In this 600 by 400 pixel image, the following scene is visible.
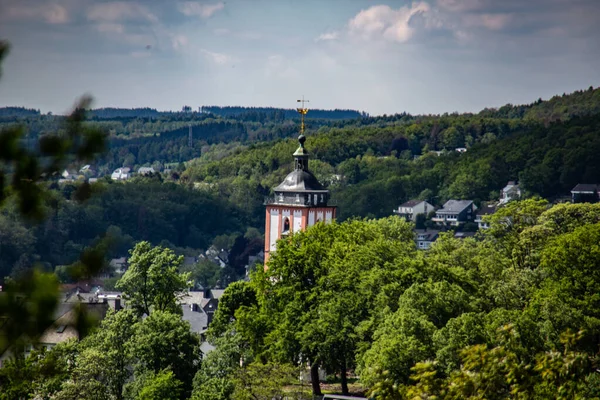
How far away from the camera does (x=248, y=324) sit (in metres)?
61.8

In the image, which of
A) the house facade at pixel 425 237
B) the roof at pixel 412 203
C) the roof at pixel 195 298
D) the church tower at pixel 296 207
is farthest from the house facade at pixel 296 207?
the roof at pixel 412 203

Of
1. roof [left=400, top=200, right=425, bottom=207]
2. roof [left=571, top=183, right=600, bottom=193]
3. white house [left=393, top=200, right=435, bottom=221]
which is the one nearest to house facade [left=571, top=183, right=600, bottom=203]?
roof [left=571, top=183, right=600, bottom=193]

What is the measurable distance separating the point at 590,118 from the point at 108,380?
15411 centimetres

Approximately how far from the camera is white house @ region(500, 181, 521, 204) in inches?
7136

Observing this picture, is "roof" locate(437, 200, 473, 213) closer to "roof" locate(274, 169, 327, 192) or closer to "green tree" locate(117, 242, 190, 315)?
"roof" locate(274, 169, 327, 192)

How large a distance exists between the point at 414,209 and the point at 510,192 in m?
15.7

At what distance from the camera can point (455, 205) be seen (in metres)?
186

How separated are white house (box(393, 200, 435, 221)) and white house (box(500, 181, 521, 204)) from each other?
38.0 ft

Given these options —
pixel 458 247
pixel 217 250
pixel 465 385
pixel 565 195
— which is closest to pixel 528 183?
pixel 565 195

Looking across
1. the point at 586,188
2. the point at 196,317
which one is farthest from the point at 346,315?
the point at 586,188

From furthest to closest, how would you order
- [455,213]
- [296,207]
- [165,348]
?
[455,213] → [296,207] → [165,348]

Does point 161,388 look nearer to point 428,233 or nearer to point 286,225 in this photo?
point 286,225

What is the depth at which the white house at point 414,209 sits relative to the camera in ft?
622

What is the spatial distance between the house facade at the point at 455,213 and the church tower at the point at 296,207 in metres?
102
